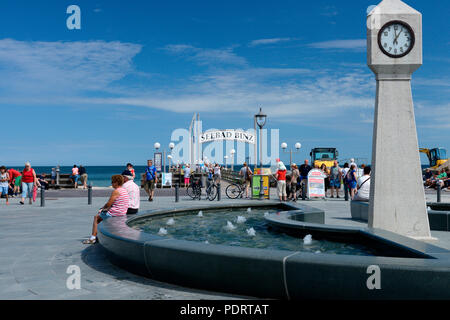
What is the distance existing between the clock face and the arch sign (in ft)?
97.0

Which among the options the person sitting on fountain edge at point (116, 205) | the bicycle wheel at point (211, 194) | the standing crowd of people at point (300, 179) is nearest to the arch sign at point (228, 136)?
the standing crowd of people at point (300, 179)

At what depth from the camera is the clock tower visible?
7.70 metres

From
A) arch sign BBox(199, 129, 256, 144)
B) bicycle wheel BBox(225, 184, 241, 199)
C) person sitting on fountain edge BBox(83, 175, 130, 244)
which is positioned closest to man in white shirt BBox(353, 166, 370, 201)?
person sitting on fountain edge BBox(83, 175, 130, 244)

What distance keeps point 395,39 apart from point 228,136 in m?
29.9

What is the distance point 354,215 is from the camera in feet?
38.8

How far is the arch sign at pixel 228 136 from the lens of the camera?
37500 mm

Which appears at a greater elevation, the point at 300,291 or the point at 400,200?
the point at 400,200

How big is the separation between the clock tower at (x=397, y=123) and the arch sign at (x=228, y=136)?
29574 millimetres

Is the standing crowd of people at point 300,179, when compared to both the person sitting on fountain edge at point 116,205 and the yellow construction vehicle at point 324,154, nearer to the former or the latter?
the person sitting on fountain edge at point 116,205

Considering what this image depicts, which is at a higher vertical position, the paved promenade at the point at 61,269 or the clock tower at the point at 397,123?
the clock tower at the point at 397,123

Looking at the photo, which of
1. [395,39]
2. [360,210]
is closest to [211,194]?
[360,210]
